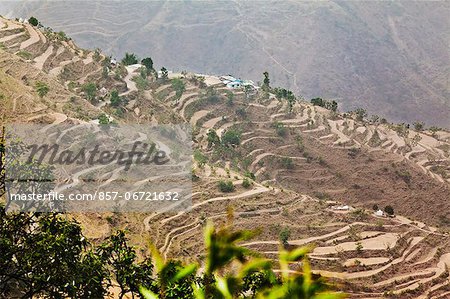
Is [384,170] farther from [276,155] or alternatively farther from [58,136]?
[58,136]

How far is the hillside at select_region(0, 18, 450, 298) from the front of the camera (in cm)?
3294

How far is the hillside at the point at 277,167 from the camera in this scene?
3294 cm

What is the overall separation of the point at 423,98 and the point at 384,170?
120932 mm

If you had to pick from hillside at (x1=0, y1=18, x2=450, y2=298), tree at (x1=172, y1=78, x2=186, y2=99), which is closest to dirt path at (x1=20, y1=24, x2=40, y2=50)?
hillside at (x1=0, y1=18, x2=450, y2=298)

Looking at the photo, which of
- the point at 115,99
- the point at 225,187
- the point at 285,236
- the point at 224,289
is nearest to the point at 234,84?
the point at 115,99

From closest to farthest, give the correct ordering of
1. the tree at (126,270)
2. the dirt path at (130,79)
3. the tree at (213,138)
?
the tree at (126,270) < the tree at (213,138) < the dirt path at (130,79)

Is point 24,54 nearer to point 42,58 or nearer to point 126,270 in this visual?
point 42,58

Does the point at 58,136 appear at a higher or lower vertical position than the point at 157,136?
higher

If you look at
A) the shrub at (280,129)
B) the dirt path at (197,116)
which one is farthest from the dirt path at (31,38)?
the shrub at (280,129)

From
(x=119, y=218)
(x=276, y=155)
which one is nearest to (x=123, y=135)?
(x=119, y=218)

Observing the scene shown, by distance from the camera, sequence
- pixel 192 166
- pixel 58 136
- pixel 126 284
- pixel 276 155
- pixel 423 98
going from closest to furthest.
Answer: pixel 126 284 < pixel 58 136 < pixel 192 166 < pixel 276 155 < pixel 423 98

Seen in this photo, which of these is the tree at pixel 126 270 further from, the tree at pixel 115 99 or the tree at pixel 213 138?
the tree at pixel 115 99

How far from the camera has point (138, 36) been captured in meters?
190

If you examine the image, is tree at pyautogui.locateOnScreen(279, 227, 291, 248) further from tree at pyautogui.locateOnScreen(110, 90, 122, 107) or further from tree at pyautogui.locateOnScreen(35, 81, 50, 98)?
tree at pyautogui.locateOnScreen(110, 90, 122, 107)
